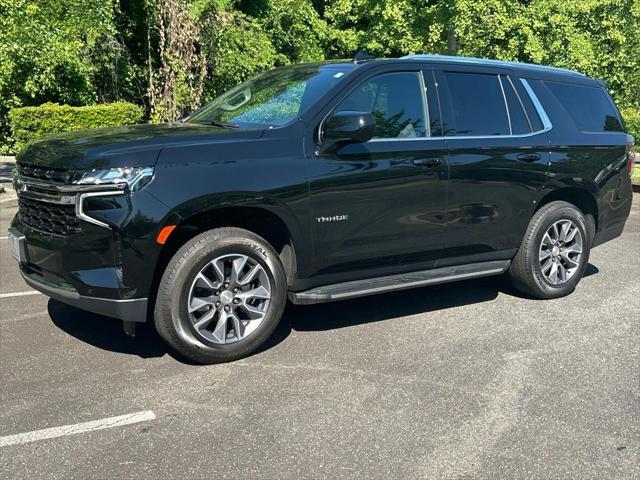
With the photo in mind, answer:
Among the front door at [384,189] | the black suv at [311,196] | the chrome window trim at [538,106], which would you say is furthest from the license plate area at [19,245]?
the chrome window trim at [538,106]

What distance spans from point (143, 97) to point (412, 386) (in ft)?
61.7

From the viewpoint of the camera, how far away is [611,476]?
2.96 meters

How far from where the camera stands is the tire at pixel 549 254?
18.1ft

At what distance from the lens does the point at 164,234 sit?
12.6ft

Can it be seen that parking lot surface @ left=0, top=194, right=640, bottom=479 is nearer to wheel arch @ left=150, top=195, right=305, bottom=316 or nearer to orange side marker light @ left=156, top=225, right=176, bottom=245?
wheel arch @ left=150, top=195, right=305, bottom=316

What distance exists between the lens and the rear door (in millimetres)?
4961

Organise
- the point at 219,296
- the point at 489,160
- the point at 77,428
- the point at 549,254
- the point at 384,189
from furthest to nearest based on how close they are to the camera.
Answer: the point at 549,254, the point at 489,160, the point at 384,189, the point at 219,296, the point at 77,428

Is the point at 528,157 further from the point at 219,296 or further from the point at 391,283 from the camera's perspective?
the point at 219,296

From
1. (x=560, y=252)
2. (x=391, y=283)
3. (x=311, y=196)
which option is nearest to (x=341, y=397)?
(x=391, y=283)

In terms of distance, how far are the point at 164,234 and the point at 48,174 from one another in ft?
2.67

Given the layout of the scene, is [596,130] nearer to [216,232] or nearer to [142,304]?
[216,232]

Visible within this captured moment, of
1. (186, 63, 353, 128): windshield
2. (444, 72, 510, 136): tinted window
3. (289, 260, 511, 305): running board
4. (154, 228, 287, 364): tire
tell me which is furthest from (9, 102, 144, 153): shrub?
(154, 228, 287, 364): tire

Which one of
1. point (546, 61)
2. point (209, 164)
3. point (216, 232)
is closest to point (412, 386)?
point (216, 232)

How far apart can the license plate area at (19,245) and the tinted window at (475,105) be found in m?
3.12
